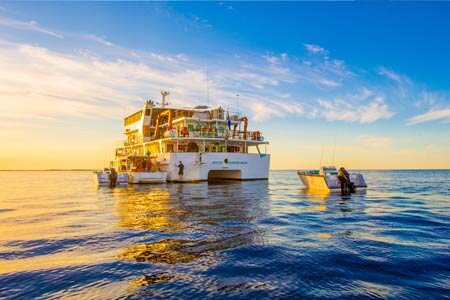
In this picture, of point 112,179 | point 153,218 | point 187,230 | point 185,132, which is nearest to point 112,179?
point 112,179

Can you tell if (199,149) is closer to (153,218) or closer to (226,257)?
(153,218)

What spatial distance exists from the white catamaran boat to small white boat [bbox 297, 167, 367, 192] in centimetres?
1103

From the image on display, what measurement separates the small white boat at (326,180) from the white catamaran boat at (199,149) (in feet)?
36.2

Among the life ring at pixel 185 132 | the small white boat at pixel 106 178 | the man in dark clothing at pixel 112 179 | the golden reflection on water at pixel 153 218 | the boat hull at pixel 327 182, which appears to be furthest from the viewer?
the life ring at pixel 185 132

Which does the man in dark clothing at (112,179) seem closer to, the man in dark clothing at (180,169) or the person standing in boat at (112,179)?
the person standing in boat at (112,179)

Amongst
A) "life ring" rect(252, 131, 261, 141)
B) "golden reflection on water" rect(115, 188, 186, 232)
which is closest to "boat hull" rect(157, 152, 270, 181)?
"life ring" rect(252, 131, 261, 141)

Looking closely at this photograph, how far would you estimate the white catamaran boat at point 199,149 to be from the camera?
119ft

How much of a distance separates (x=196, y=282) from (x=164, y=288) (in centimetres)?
59

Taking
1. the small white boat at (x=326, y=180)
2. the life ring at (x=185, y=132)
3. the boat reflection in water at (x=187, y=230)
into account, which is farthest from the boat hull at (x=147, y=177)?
the boat reflection in water at (x=187, y=230)

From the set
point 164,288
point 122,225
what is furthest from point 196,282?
point 122,225

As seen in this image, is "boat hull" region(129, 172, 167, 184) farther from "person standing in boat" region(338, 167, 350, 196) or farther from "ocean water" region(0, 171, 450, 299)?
"ocean water" region(0, 171, 450, 299)

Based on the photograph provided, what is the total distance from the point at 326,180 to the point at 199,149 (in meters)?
17.7

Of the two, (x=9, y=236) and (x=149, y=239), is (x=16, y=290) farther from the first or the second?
(x=9, y=236)

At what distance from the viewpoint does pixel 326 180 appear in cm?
2494
